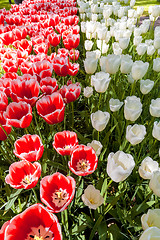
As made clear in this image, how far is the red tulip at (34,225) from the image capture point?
745 mm

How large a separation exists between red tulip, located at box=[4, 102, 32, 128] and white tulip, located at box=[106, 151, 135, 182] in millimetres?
530

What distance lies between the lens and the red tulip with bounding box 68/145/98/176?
108 cm

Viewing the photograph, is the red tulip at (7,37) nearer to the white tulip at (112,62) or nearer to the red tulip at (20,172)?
the white tulip at (112,62)

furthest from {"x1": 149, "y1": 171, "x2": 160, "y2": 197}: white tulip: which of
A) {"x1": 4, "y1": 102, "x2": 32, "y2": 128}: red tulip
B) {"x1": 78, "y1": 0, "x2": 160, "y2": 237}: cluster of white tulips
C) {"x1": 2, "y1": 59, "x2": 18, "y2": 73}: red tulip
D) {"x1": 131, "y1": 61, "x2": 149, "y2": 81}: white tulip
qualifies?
{"x1": 2, "y1": 59, "x2": 18, "y2": 73}: red tulip

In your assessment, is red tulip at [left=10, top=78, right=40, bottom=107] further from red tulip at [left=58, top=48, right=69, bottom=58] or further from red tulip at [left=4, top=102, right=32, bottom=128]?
red tulip at [left=58, top=48, right=69, bottom=58]

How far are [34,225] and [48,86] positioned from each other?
900 mm

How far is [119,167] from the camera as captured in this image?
0.92m

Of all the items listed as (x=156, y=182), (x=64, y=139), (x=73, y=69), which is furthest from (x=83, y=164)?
(x=73, y=69)

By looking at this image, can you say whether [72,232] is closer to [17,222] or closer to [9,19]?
[17,222]

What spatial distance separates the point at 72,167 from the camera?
105cm

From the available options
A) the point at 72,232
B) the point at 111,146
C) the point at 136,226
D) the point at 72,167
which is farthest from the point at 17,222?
the point at 111,146

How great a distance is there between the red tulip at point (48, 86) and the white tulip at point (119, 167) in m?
0.69

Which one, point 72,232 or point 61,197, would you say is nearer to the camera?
point 61,197

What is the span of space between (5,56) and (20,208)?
1431 mm
